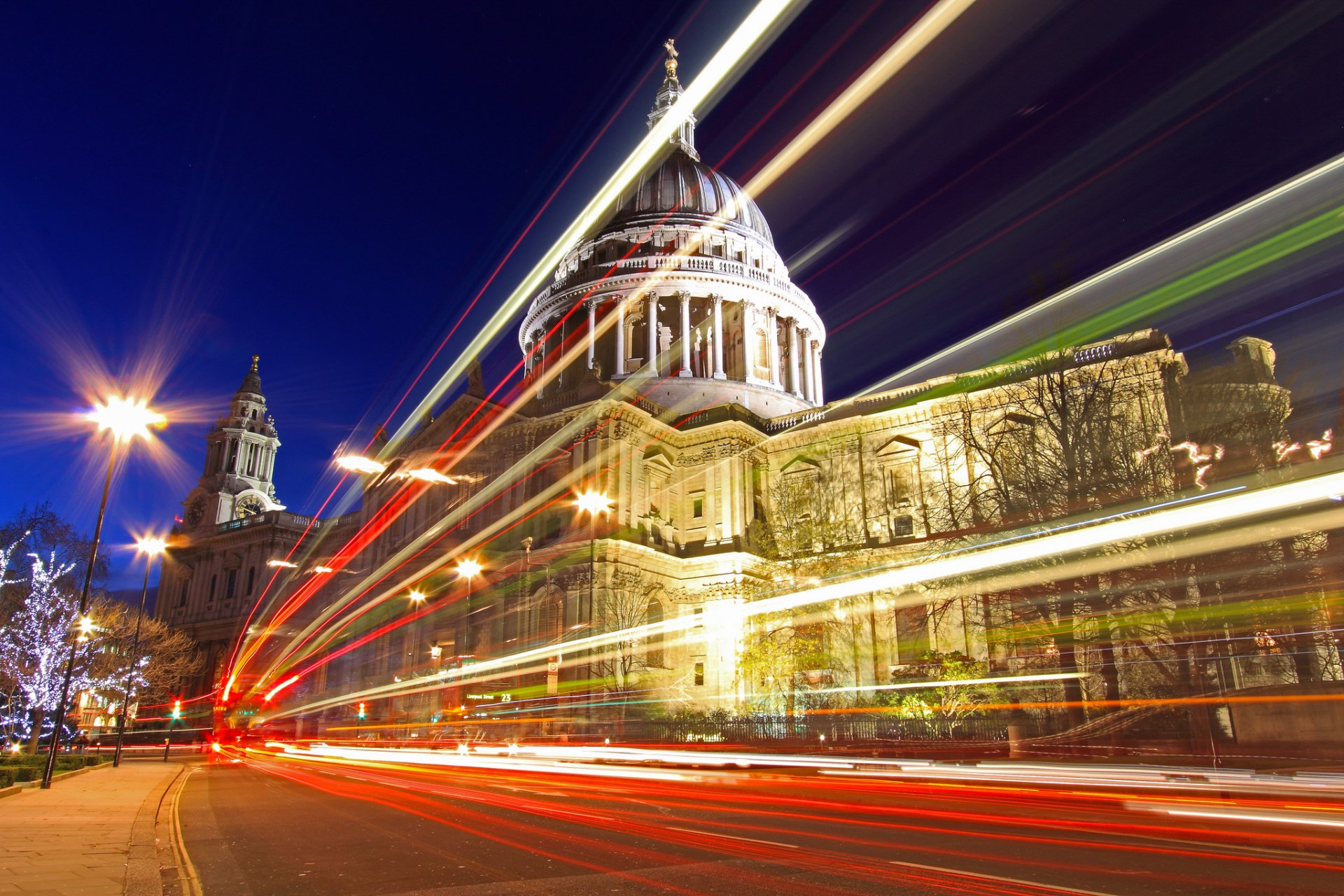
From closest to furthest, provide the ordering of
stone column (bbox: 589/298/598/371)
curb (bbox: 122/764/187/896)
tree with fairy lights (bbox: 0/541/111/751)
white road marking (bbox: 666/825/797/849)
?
curb (bbox: 122/764/187/896)
white road marking (bbox: 666/825/797/849)
tree with fairy lights (bbox: 0/541/111/751)
stone column (bbox: 589/298/598/371)

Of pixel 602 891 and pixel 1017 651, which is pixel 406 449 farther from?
pixel 602 891

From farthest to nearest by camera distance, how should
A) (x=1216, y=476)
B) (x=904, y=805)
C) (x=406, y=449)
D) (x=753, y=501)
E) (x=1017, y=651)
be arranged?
1. (x=406, y=449)
2. (x=753, y=501)
3. (x=1017, y=651)
4. (x=1216, y=476)
5. (x=904, y=805)

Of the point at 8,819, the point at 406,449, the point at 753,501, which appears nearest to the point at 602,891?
the point at 8,819

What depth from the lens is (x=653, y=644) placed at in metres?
43.8

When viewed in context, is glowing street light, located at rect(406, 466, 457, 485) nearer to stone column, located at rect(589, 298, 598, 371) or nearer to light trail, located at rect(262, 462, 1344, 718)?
stone column, located at rect(589, 298, 598, 371)

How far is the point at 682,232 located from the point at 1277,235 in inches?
1985

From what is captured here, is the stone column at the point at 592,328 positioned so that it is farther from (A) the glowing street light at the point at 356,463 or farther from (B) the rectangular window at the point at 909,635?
(B) the rectangular window at the point at 909,635

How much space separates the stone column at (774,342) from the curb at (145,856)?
181ft

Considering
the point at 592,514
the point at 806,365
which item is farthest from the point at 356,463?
the point at 806,365

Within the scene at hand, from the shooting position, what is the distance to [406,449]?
2303 inches

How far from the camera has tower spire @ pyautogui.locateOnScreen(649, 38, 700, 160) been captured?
88125 mm

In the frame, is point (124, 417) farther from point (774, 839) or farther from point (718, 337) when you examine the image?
point (718, 337)

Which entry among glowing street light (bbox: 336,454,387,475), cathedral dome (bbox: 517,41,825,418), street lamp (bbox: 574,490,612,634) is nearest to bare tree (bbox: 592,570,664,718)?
street lamp (bbox: 574,490,612,634)

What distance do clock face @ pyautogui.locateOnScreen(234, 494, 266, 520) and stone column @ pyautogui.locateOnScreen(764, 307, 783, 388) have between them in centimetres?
5650
